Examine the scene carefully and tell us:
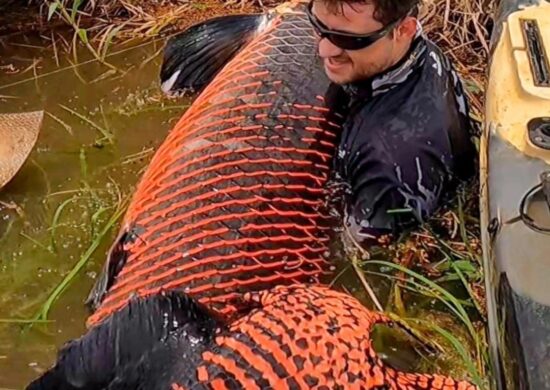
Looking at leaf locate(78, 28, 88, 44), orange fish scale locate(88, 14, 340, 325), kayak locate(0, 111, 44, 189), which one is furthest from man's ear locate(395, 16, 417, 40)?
leaf locate(78, 28, 88, 44)

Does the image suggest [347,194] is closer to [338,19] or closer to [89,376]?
[338,19]

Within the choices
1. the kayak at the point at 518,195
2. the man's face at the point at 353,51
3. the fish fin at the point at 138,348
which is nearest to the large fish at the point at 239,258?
the fish fin at the point at 138,348

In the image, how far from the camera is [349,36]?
3.10m

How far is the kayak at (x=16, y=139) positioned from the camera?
3830 mm

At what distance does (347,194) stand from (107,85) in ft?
4.96

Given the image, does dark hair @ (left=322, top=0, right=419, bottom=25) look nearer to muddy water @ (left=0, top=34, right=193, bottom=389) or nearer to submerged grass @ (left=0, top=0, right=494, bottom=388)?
submerged grass @ (left=0, top=0, right=494, bottom=388)

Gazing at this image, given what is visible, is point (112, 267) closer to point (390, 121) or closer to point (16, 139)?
point (390, 121)

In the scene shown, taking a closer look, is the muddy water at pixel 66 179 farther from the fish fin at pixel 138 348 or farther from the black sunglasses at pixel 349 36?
the fish fin at pixel 138 348

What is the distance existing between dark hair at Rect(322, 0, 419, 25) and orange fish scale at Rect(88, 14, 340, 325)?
0.31 meters

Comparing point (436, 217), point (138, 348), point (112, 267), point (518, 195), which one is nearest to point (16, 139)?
point (112, 267)

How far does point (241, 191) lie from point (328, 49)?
1.73 ft

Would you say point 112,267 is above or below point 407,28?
below

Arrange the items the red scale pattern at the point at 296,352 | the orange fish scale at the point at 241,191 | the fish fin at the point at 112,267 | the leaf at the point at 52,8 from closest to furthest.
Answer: the red scale pattern at the point at 296,352 < the orange fish scale at the point at 241,191 < the fish fin at the point at 112,267 < the leaf at the point at 52,8

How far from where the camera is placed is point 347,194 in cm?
326
